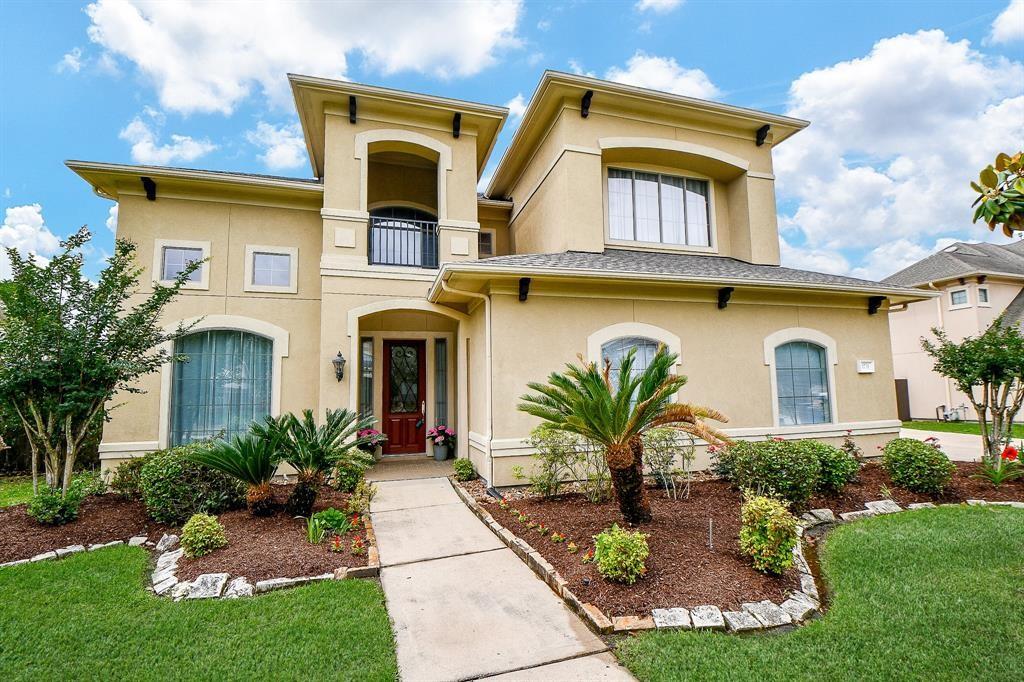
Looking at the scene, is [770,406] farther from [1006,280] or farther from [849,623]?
[1006,280]

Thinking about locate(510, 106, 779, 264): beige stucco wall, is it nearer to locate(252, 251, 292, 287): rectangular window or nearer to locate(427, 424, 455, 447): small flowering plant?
locate(427, 424, 455, 447): small flowering plant

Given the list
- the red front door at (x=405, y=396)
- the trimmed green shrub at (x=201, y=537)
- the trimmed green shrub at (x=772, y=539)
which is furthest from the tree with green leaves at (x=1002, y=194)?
the red front door at (x=405, y=396)

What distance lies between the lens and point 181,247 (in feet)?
29.8

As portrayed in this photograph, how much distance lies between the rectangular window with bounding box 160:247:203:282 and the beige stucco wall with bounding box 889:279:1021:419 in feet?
72.4

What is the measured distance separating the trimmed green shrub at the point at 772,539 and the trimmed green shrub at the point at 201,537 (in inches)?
→ 211

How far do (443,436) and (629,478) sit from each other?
5.94 m

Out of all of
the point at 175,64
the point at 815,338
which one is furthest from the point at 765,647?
the point at 175,64

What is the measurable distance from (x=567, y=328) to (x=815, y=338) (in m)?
5.38

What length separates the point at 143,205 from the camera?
354 inches

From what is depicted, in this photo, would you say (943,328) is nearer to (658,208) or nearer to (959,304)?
(959,304)

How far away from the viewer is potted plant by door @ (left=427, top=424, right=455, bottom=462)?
10305 millimetres

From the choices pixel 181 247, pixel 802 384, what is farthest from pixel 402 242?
pixel 802 384

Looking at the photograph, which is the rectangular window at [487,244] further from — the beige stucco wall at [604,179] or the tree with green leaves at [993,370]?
the tree with green leaves at [993,370]

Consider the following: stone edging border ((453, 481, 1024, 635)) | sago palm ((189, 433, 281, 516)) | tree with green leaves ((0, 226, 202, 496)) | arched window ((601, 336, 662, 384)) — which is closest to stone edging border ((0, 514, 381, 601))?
sago palm ((189, 433, 281, 516))
